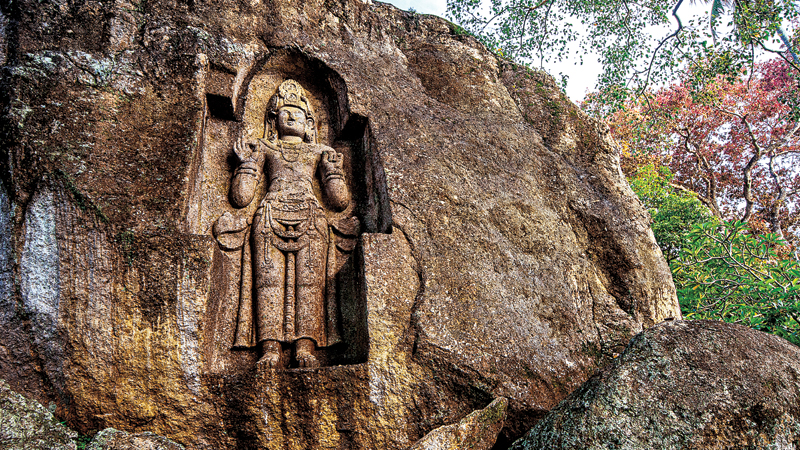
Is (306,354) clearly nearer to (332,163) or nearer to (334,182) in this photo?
(334,182)

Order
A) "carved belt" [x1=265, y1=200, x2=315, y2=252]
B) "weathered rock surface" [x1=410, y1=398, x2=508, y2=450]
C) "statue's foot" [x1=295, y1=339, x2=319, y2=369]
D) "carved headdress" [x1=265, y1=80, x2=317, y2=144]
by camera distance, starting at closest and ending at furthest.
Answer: "weathered rock surface" [x1=410, y1=398, x2=508, y2=450] < "statue's foot" [x1=295, y1=339, x2=319, y2=369] < "carved belt" [x1=265, y1=200, x2=315, y2=252] < "carved headdress" [x1=265, y1=80, x2=317, y2=144]

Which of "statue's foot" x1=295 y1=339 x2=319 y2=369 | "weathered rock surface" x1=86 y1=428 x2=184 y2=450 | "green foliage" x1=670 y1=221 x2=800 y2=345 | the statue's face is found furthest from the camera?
"green foliage" x1=670 y1=221 x2=800 y2=345

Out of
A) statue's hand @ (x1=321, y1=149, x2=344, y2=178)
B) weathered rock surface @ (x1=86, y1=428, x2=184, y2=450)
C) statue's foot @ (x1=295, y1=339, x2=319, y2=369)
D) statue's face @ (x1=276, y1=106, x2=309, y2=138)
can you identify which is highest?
statue's face @ (x1=276, y1=106, x2=309, y2=138)

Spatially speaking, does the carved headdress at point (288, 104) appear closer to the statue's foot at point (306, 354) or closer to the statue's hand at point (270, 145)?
the statue's hand at point (270, 145)

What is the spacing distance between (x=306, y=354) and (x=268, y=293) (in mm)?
622

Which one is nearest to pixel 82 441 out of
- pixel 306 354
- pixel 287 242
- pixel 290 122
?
pixel 306 354

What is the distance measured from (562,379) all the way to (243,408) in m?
2.54

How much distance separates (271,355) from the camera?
14.7 ft

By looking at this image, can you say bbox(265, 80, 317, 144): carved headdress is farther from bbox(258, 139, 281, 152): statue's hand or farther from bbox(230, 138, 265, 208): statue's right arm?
bbox(230, 138, 265, 208): statue's right arm

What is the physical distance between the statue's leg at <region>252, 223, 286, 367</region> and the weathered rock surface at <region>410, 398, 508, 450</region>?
143cm

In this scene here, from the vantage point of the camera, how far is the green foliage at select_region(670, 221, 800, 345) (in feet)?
A: 20.9

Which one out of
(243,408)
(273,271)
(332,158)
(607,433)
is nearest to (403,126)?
(332,158)

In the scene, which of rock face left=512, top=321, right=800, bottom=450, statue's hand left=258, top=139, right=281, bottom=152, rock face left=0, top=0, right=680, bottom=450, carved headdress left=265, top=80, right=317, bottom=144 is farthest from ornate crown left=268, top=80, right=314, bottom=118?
rock face left=512, top=321, right=800, bottom=450

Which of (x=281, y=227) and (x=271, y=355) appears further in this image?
(x=281, y=227)
